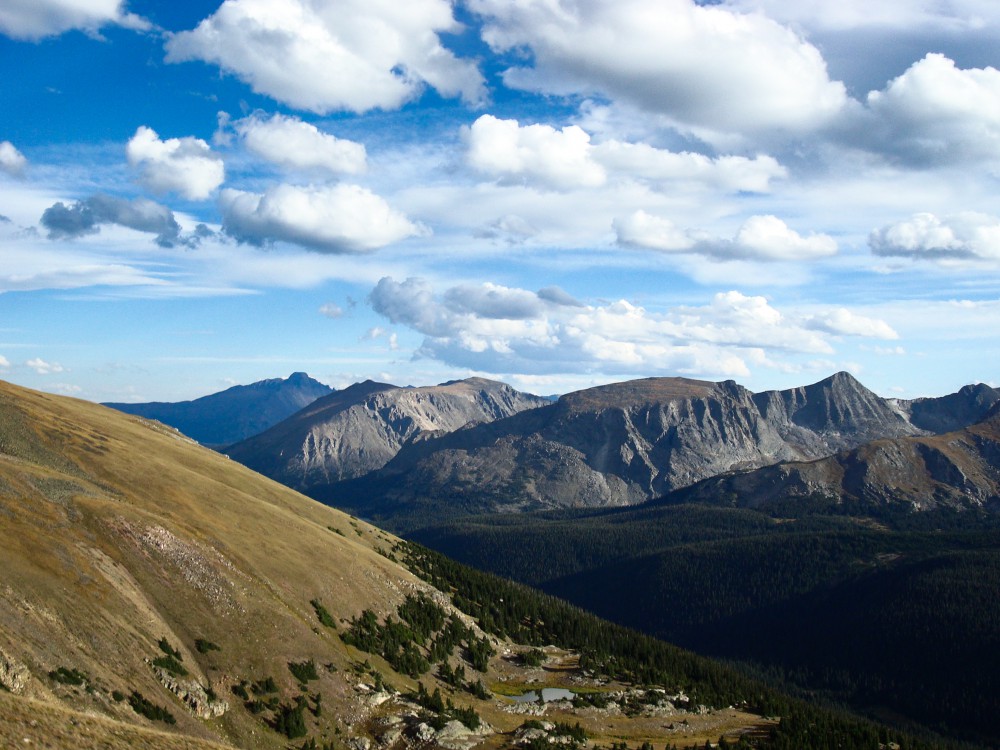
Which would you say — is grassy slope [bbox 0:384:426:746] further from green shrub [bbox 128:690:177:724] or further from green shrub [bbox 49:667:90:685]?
green shrub [bbox 128:690:177:724]

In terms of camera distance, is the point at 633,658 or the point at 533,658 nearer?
the point at 533,658

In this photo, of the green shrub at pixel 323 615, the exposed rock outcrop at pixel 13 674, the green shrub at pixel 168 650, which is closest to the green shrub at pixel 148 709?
the green shrub at pixel 168 650

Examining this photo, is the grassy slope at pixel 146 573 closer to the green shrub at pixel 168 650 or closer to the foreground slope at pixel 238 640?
the foreground slope at pixel 238 640

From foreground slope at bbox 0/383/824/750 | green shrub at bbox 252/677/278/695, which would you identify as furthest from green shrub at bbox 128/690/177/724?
green shrub at bbox 252/677/278/695

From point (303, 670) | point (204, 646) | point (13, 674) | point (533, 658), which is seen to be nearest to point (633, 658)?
point (533, 658)

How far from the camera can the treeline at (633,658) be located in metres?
119

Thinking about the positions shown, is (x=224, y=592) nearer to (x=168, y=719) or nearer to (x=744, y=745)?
(x=168, y=719)

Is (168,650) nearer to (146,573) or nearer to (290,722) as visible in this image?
(290,722)

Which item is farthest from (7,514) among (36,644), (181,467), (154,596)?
(181,467)

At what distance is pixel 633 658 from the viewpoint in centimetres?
15650

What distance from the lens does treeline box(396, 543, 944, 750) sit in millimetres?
119438

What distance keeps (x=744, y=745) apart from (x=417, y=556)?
97.2 metres

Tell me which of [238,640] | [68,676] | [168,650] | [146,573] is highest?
[146,573]

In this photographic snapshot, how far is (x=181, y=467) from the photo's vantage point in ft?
469
